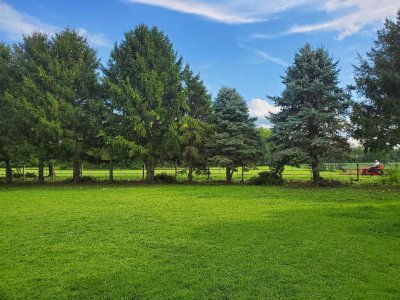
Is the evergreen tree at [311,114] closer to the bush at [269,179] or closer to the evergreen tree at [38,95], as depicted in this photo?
the bush at [269,179]

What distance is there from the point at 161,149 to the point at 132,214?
1223 centimetres

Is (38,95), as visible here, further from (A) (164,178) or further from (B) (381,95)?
(B) (381,95)

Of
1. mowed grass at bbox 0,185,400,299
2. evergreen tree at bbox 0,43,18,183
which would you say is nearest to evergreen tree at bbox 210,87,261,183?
mowed grass at bbox 0,185,400,299

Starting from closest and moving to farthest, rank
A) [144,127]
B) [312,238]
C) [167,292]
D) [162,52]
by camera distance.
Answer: [167,292] < [312,238] < [144,127] < [162,52]

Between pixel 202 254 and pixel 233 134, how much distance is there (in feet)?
55.7

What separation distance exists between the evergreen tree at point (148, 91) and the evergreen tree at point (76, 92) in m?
1.38

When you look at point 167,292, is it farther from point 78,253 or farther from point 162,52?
point 162,52

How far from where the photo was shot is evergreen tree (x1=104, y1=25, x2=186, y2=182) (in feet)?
71.5

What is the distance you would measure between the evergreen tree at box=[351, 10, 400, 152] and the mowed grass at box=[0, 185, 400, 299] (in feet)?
29.1

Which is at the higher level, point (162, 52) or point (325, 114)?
point (162, 52)

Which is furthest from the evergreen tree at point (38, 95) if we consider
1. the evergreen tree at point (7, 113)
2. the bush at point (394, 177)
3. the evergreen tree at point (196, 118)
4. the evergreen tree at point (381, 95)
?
the bush at point (394, 177)

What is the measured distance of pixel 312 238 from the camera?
725 centimetres

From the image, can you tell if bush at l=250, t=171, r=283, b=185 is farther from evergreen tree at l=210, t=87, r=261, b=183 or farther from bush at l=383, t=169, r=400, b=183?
bush at l=383, t=169, r=400, b=183

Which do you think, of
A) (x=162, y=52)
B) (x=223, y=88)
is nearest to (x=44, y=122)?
(x=162, y=52)
